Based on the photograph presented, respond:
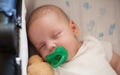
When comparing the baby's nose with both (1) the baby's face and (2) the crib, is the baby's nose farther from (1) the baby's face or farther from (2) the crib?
(2) the crib

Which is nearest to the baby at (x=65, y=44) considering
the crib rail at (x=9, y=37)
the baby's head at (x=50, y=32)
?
the baby's head at (x=50, y=32)

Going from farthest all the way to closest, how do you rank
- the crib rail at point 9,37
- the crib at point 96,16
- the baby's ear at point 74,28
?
the crib at point 96,16 < the baby's ear at point 74,28 < the crib rail at point 9,37

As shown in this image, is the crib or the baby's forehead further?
the crib

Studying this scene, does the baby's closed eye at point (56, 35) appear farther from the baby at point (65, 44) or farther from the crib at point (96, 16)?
the crib at point (96, 16)

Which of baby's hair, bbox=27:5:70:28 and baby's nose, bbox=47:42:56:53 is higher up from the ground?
baby's hair, bbox=27:5:70:28

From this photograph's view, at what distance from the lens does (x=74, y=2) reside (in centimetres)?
128

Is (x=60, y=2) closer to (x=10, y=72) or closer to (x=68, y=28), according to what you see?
(x=68, y=28)

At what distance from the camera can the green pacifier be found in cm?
103

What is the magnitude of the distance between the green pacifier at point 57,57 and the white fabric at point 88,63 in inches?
1.5

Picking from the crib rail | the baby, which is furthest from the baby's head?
the crib rail

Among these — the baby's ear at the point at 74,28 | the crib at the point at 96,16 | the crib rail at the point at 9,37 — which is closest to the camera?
the crib rail at the point at 9,37

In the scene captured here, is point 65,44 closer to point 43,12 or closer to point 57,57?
point 57,57

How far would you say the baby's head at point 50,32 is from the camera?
1062mm

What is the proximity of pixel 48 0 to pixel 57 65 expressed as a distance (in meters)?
0.37
